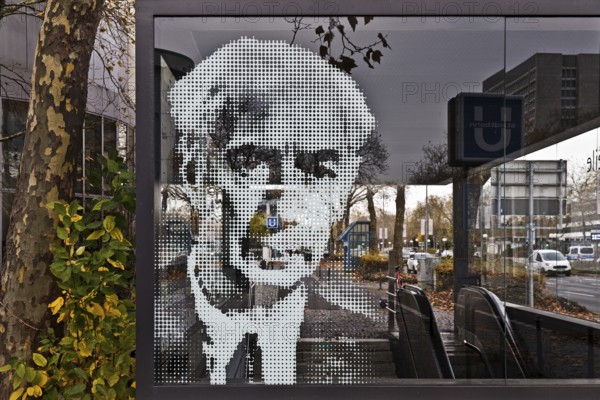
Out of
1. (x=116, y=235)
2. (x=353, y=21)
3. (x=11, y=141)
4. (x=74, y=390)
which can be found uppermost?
(x=353, y=21)

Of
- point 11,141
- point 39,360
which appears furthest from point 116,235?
point 11,141

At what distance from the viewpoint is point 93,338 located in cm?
288

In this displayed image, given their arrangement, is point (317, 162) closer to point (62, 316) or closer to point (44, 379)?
point (62, 316)

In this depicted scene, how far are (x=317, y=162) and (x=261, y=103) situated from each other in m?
0.48

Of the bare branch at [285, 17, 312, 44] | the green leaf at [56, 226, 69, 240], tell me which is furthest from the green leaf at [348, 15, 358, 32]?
the green leaf at [56, 226, 69, 240]

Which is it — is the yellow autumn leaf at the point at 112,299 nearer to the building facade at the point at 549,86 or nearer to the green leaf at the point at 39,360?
the green leaf at the point at 39,360

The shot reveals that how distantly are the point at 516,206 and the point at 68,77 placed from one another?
2.99 metres

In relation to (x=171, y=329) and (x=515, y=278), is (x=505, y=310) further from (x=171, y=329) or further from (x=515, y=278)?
(x=171, y=329)

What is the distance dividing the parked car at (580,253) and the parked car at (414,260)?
4.12ft

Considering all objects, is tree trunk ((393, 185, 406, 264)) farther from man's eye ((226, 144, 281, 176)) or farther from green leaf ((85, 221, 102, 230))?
green leaf ((85, 221, 102, 230))

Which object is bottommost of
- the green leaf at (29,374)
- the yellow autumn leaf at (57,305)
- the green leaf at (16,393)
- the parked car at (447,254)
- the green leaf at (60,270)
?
the green leaf at (16,393)

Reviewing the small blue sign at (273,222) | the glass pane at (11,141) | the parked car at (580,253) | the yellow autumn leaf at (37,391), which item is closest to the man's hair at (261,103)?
the small blue sign at (273,222)

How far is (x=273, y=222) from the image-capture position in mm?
2734

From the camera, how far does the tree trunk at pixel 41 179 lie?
2.97 m
